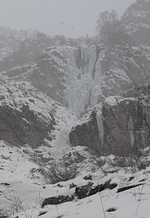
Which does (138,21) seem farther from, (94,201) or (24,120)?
(94,201)

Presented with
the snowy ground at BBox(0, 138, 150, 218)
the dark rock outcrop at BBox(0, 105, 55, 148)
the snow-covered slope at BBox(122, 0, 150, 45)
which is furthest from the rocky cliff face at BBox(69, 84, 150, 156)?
the snow-covered slope at BBox(122, 0, 150, 45)

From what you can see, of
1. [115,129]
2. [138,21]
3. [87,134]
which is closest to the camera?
[115,129]

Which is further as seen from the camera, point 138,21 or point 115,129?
point 138,21

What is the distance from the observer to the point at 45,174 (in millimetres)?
24422

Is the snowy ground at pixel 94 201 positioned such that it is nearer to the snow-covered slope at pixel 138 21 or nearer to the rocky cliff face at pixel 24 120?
the rocky cliff face at pixel 24 120

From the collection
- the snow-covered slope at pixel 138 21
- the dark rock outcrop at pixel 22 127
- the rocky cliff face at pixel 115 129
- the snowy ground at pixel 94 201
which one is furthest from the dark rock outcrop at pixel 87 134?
the snow-covered slope at pixel 138 21

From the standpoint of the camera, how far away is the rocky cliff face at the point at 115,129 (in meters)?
35.3

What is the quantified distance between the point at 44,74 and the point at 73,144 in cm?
2865

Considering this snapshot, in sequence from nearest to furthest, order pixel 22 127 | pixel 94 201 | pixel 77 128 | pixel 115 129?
pixel 94 201 < pixel 115 129 < pixel 77 128 < pixel 22 127

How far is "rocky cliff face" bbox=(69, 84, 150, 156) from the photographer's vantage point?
35.3 metres

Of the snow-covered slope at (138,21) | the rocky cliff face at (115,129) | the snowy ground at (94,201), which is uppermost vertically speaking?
the snow-covered slope at (138,21)

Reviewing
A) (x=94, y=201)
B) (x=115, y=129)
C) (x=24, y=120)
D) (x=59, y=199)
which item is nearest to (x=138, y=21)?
(x=24, y=120)

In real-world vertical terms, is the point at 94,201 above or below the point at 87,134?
below

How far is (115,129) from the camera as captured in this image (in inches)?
1479
